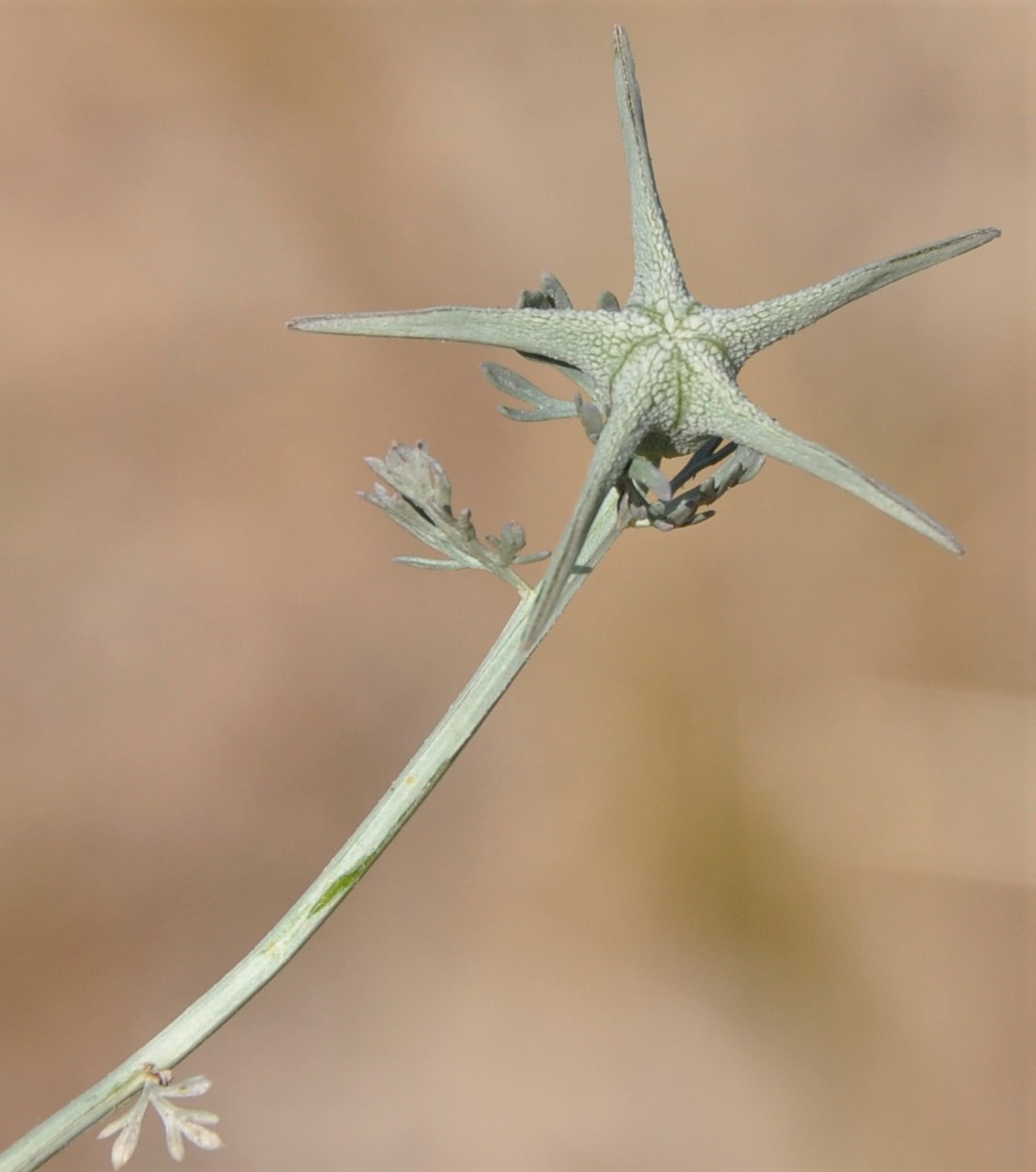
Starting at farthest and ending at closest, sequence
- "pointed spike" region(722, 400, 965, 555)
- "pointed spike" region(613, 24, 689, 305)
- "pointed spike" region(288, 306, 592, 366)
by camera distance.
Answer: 1. "pointed spike" region(613, 24, 689, 305)
2. "pointed spike" region(288, 306, 592, 366)
3. "pointed spike" region(722, 400, 965, 555)

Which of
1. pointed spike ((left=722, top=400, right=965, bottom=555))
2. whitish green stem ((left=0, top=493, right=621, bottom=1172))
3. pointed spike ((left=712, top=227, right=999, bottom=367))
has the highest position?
pointed spike ((left=712, top=227, right=999, bottom=367))

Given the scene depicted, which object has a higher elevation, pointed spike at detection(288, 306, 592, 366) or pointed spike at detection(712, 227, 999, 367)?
pointed spike at detection(712, 227, 999, 367)

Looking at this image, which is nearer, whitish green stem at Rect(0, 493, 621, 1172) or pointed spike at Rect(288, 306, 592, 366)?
pointed spike at Rect(288, 306, 592, 366)

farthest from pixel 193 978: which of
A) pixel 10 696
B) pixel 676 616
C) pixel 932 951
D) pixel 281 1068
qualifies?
pixel 932 951

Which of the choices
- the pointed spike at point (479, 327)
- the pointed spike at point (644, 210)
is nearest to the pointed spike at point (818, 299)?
the pointed spike at point (644, 210)

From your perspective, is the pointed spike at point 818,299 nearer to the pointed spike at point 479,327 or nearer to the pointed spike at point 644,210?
the pointed spike at point 644,210

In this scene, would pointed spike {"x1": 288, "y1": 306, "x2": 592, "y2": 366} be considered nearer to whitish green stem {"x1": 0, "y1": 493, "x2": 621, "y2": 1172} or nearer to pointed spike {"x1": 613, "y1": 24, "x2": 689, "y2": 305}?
pointed spike {"x1": 613, "y1": 24, "x2": 689, "y2": 305}

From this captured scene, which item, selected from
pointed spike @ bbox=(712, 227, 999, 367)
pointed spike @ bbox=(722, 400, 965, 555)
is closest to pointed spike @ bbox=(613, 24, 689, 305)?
pointed spike @ bbox=(712, 227, 999, 367)

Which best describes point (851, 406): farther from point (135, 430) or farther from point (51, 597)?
point (51, 597)
